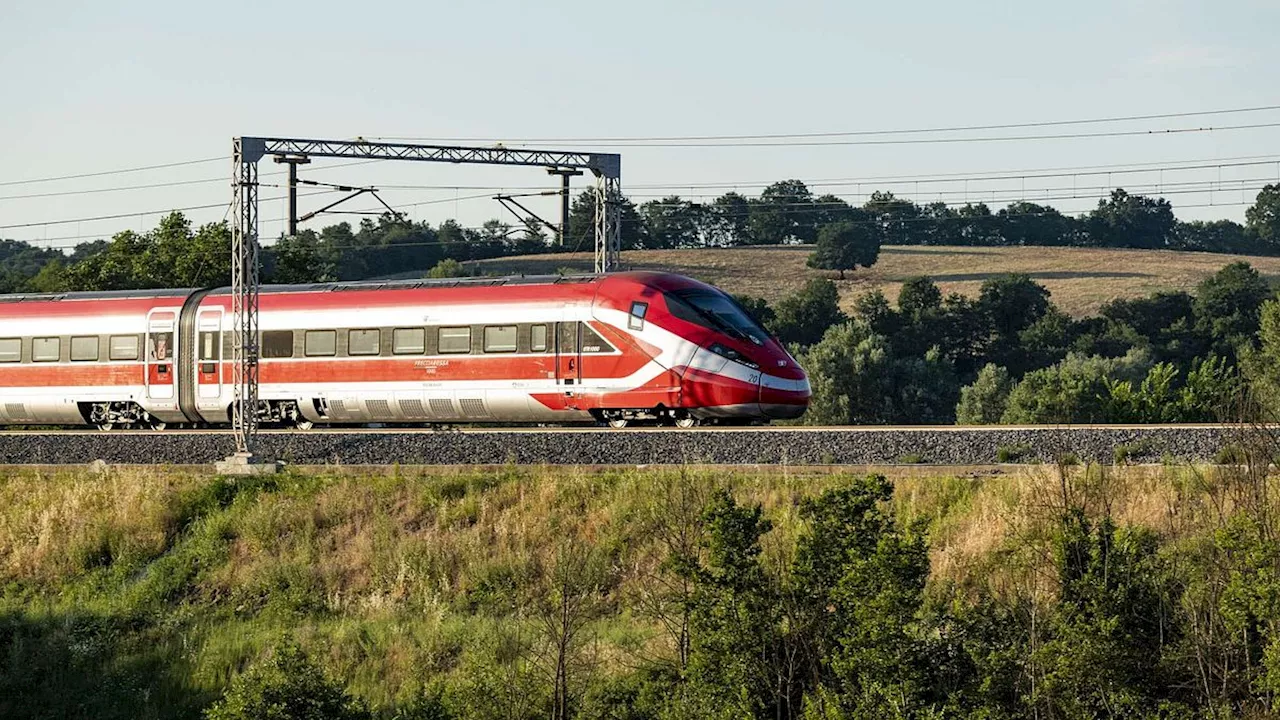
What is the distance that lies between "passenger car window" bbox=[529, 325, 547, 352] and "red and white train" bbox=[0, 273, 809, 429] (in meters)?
0.03

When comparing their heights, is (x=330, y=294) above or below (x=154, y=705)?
above

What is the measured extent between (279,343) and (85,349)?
499 centimetres

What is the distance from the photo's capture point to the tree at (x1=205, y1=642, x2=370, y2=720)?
17.7 m

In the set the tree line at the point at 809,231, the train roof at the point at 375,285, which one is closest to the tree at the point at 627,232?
the tree line at the point at 809,231

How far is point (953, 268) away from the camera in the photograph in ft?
387

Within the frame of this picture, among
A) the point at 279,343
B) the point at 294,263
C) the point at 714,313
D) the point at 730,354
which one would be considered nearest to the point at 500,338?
the point at 714,313

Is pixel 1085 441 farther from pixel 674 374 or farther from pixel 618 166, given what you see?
pixel 618 166

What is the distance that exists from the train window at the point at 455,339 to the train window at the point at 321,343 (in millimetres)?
2620

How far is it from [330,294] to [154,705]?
49.8 feet

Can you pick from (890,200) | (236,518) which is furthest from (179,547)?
(890,200)

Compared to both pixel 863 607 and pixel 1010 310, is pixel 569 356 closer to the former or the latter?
pixel 863 607

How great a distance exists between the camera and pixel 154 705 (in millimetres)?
21953

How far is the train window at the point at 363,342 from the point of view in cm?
3494

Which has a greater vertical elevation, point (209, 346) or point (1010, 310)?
point (209, 346)
